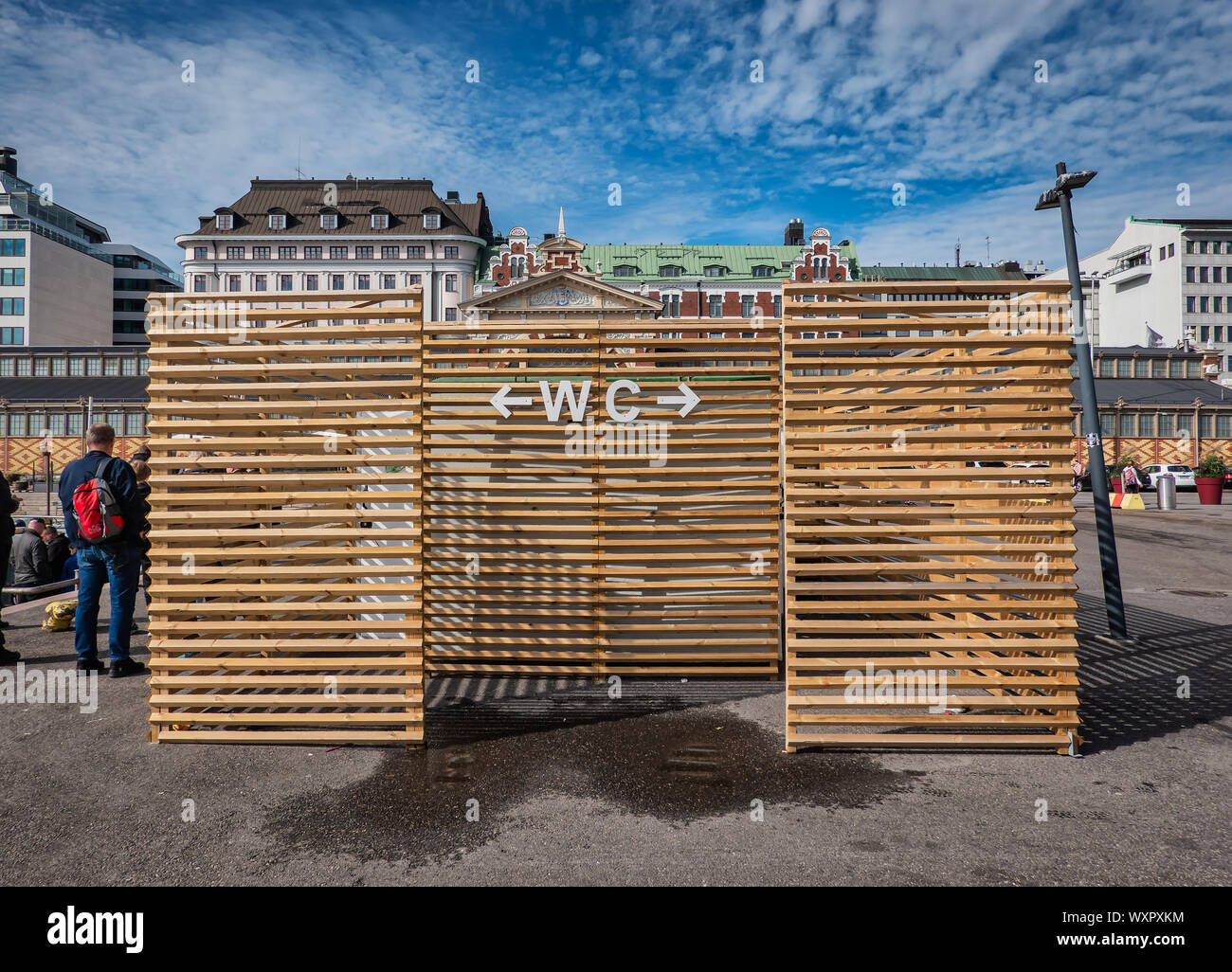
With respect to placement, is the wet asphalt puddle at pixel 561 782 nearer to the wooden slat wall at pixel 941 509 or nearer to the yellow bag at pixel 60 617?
the wooden slat wall at pixel 941 509

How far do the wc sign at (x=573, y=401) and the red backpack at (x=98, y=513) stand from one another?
3600 mm

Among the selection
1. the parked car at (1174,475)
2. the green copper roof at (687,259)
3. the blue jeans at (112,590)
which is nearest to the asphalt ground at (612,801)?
the blue jeans at (112,590)

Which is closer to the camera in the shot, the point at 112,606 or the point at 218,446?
the point at 218,446

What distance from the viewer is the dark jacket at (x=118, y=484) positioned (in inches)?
269

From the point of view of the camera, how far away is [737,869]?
12.3 ft

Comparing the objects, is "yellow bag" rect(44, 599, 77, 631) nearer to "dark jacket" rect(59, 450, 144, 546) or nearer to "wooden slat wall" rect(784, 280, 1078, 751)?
"dark jacket" rect(59, 450, 144, 546)

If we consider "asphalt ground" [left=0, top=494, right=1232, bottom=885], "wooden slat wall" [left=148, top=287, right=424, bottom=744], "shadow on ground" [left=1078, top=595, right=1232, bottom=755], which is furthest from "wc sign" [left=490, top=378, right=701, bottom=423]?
"shadow on ground" [left=1078, top=595, right=1232, bottom=755]

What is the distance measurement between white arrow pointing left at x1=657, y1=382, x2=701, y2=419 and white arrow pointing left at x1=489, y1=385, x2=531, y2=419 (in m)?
1.29

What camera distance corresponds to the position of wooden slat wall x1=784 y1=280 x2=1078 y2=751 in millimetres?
5238

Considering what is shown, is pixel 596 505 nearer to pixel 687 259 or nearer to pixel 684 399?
pixel 684 399

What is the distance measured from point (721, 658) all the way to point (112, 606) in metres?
5.88
